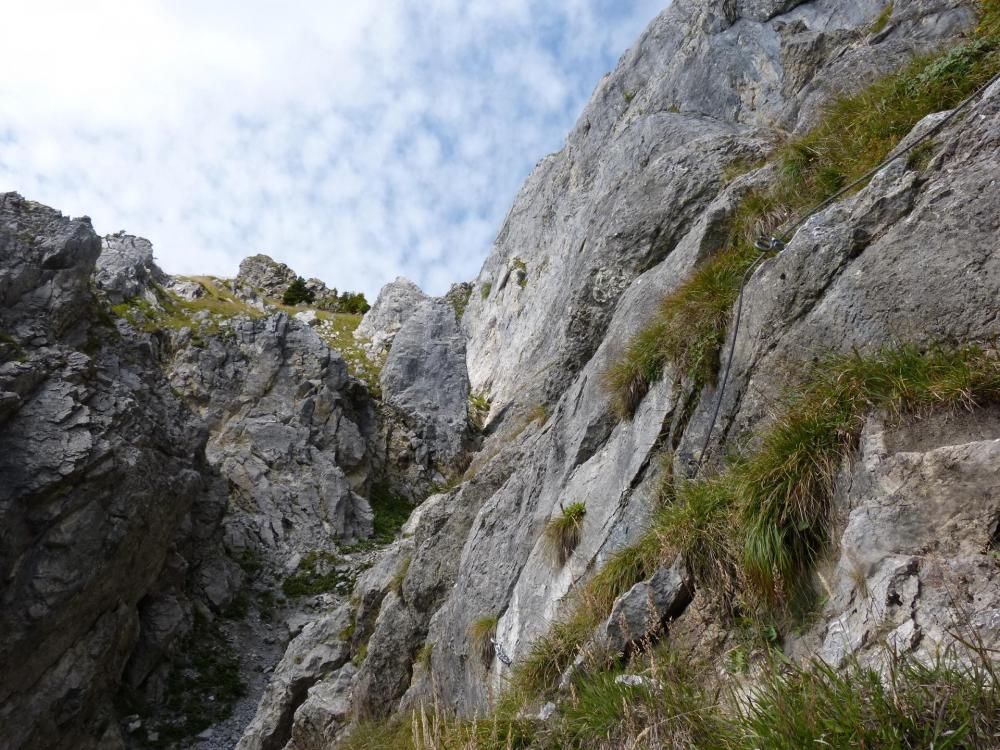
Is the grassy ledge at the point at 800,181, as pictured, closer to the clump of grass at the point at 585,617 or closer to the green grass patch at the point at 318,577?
the clump of grass at the point at 585,617

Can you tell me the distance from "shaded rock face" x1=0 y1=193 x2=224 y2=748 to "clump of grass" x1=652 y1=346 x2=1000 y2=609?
64.0ft

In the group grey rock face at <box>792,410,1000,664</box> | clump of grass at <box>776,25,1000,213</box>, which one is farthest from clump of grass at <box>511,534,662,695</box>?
clump of grass at <box>776,25,1000,213</box>

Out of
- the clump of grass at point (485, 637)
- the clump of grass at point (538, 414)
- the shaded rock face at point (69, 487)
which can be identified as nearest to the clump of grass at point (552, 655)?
the clump of grass at point (485, 637)

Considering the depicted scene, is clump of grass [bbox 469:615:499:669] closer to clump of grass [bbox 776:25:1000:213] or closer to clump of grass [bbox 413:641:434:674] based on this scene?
clump of grass [bbox 413:641:434:674]

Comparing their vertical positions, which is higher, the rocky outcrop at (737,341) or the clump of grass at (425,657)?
the rocky outcrop at (737,341)

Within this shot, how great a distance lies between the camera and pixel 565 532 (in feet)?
25.4

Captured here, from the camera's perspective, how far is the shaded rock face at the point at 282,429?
30641mm

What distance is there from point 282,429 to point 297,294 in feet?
118

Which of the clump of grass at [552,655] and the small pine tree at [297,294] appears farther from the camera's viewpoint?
the small pine tree at [297,294]

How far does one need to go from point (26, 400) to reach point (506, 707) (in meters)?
19.8

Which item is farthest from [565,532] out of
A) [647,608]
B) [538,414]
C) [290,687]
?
[290,687]

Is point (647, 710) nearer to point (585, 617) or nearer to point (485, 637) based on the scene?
point (585, 617)

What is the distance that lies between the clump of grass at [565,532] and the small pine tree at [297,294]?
6331 cm

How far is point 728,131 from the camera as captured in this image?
13562 millimetres
